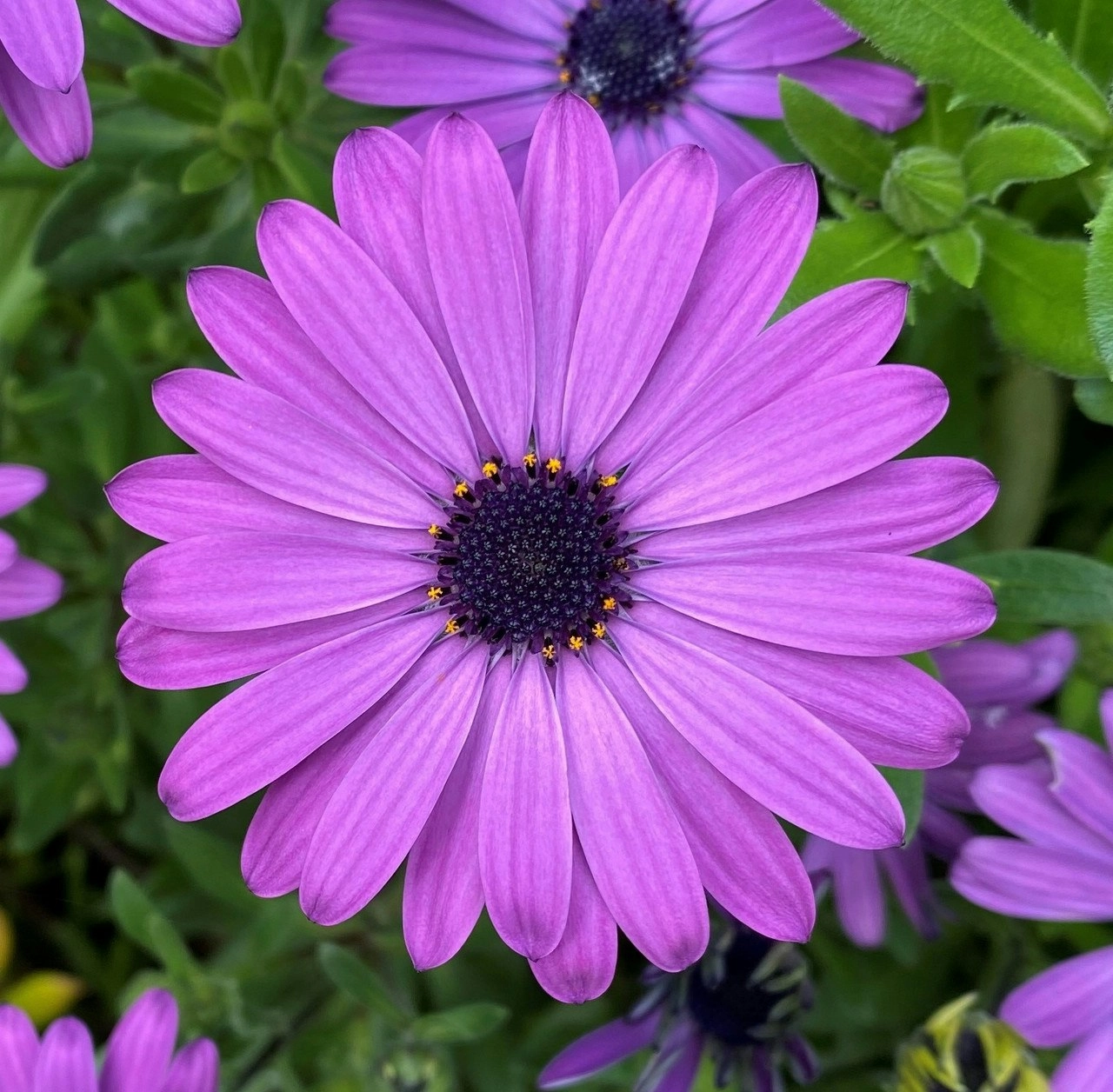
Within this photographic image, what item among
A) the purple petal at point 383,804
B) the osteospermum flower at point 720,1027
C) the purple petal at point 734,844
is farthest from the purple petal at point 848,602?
the osteospermum flower at point 720,1027

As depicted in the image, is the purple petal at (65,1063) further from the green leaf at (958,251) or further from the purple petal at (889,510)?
the green leaf at (958,251)

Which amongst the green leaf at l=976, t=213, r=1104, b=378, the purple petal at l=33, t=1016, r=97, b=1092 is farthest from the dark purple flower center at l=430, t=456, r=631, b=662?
the purple petal at l=33, t=1016, r=97, b=1092

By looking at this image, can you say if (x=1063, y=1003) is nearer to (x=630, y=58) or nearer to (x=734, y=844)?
(x=734, y=844)

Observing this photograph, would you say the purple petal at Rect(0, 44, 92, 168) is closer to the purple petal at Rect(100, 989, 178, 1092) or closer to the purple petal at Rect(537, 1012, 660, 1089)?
the purple petal at Rect(100, 989, 178, 1092)

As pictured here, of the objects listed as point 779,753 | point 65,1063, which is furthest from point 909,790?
point 65,1063

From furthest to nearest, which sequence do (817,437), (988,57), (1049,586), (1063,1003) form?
1. (1063,1003)
2. (1049,586)
3. (988,57)
4. (817,437)
